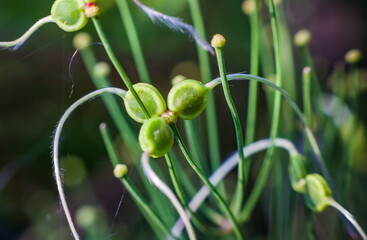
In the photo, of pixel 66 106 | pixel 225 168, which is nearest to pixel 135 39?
pixel 225 168

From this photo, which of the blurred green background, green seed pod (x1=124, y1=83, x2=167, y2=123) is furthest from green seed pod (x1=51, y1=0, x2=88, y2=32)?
the blurred green background

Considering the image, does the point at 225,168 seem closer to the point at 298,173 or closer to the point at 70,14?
the point at 298,173

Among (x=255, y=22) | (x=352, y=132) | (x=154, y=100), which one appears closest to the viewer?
(x=154, y=100)

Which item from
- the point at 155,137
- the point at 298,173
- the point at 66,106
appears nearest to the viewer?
the point at 155,137

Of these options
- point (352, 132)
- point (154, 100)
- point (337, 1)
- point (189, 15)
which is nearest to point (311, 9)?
point (337, 1)

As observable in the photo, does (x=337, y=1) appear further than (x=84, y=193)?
Yes

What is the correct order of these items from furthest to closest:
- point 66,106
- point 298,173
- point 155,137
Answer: point 66,106, point 298,173, point 155,137

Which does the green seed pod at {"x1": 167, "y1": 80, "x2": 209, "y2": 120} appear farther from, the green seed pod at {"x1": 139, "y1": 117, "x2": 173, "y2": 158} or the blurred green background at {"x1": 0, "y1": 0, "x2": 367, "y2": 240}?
the blurred green background at {"x1": 0, "y1": 0, "x2": 367, "y2": 240}

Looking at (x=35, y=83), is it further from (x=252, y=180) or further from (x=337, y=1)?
(x=337, y=1)
